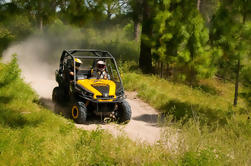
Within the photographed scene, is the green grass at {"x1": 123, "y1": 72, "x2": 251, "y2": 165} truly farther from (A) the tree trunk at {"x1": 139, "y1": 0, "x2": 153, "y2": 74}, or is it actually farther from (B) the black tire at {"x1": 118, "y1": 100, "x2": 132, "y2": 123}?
(A) the tree trunk at {"x1": 139, "y1": 0, "x2": 153, "y2": 74}

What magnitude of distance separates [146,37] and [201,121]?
341 inches

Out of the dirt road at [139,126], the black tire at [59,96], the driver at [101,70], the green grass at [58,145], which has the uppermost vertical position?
the driver at [101,70]

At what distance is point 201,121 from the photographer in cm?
931

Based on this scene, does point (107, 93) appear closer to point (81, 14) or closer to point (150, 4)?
point (81, 14)

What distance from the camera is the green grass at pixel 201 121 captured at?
524 centimetres

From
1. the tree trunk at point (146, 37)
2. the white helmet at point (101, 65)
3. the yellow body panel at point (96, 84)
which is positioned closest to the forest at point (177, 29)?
the tree trunk at point (146, 37)

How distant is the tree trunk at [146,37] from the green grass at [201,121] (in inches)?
97.0

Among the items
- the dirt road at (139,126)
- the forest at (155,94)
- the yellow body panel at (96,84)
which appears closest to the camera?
the forest at (155,94)

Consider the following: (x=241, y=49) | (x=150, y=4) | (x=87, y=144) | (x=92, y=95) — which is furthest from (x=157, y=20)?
(x=87, y=144)

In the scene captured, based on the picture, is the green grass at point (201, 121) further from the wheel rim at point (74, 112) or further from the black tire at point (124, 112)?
the wheel rim at point (74, 112)

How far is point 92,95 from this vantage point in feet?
26.5

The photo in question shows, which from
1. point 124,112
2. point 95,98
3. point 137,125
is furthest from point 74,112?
point 137,125

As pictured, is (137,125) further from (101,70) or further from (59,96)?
(59,96)

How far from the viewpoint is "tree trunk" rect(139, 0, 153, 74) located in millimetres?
17391
